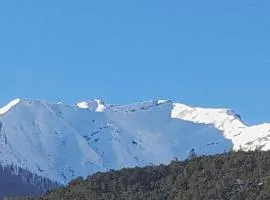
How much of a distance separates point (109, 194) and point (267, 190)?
127ft

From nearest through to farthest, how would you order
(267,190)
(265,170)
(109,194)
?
(267,190) < (265,170) < (109,194)

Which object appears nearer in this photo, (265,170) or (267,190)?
(267,190)

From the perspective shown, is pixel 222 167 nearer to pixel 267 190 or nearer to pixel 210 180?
pixel 210 180

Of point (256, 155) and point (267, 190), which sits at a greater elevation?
point (256, 155)

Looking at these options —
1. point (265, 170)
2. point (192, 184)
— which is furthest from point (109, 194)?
point (265, 170)

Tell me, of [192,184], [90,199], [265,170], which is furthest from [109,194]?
[265,170]

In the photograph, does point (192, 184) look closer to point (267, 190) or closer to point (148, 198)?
point (148, 198)

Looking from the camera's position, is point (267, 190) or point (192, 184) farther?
point (192, 184)

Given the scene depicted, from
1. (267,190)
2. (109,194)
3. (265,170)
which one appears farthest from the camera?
(109,194)

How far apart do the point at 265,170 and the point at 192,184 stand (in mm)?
13795

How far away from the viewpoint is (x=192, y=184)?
7451 inches

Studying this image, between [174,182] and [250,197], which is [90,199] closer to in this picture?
[174,182]

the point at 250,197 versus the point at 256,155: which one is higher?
the point at 256,155

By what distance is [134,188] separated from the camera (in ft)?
656
